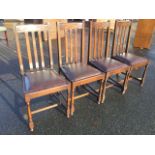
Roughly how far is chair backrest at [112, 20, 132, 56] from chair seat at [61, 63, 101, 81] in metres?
0.77

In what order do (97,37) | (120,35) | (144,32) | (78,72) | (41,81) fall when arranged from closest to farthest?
1. (41,81)
2. (78,72)
3. (97,37)
4. (120,35)
5. (144,32)

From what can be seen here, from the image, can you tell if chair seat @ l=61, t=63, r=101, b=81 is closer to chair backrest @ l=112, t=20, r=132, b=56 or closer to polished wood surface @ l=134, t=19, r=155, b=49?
chair backrest @ l=112, t=20, r=132, b=56

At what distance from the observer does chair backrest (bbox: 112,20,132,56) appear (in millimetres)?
2377

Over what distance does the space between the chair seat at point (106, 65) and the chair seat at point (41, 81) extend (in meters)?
0.62

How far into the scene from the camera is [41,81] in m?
1.64

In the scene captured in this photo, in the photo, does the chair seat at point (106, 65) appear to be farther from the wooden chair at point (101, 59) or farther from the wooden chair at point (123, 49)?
the wooden chair at point (123, 49)

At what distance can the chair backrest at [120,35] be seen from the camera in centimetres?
238

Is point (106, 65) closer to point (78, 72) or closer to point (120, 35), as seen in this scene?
point (78, 72)

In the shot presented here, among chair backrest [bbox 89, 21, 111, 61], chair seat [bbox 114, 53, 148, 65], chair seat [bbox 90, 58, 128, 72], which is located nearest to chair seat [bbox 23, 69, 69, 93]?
chair seat [bbox 90, 58, 128, 72]

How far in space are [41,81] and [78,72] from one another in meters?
0.49

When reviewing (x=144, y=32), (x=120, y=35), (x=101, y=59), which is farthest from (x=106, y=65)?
(x=144, y=32)
